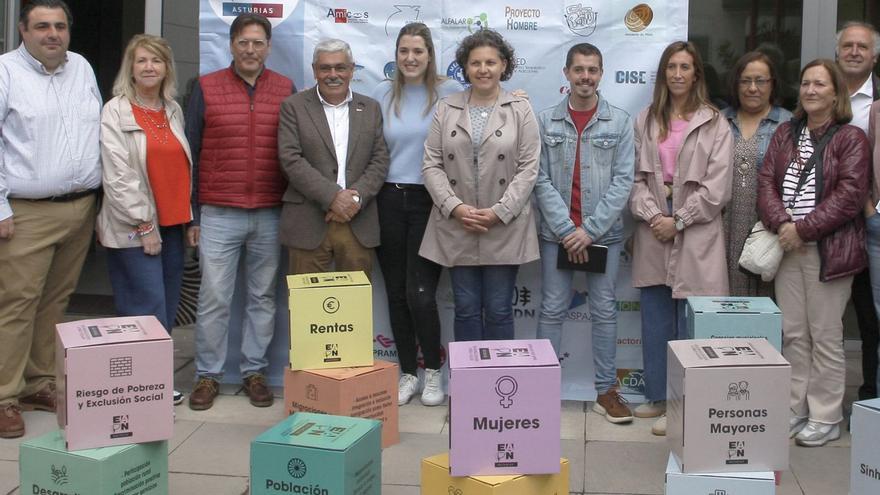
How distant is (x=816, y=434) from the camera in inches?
187

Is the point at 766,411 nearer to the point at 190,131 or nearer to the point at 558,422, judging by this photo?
the point at 558,422

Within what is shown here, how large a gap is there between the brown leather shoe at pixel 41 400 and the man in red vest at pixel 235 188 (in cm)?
67

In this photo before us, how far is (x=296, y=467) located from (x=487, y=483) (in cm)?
62

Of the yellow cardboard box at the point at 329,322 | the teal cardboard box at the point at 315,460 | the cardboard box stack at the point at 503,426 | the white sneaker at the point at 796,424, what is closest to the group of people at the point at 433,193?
the white sneaker at the point at 796,424

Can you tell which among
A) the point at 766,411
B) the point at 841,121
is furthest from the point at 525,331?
the point at 766,411

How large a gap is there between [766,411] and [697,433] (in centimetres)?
24

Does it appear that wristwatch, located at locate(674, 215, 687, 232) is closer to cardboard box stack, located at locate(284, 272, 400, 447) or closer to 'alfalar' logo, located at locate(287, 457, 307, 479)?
cardboard box stack, located at locate(284, 272, 400, 447)

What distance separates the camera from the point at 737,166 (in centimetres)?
504

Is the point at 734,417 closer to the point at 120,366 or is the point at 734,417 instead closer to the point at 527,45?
the point at 120,366

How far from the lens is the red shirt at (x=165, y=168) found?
4980 millimetres

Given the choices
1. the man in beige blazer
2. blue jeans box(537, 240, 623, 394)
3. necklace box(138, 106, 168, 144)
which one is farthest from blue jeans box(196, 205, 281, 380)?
blue jeans box(537, 240, 623, 394)

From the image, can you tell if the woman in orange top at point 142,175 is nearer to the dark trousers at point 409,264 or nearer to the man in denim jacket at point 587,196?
the dark trousers at point 409,264

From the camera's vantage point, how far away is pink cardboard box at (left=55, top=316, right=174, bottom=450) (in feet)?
11.6

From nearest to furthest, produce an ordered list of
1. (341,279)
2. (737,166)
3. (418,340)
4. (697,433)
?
(697,433)
(341,279)
(737,166)
(418,340)
